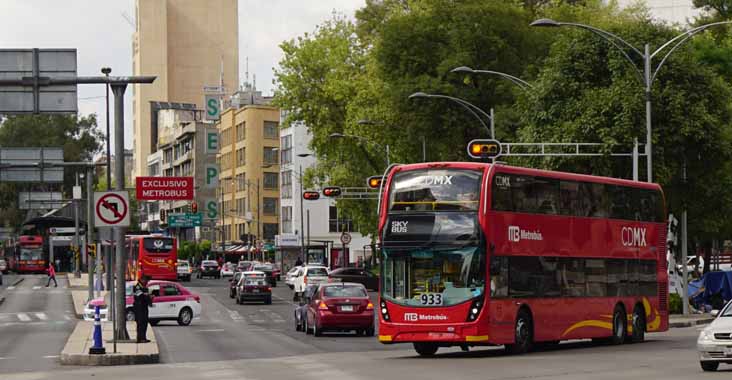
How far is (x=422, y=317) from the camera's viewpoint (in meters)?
27.7

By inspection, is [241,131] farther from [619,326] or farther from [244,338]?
[619,326]

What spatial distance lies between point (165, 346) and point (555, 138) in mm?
16768

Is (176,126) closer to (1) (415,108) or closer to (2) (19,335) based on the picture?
(1) (415,108)

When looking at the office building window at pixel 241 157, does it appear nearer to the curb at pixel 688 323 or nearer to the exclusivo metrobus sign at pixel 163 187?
the curb at pixel 688 323

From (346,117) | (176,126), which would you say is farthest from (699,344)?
(176,126)

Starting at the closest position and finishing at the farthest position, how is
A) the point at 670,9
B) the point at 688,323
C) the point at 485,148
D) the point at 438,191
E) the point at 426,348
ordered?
the point at 438,191
the point at 426,348
the point at 485,148
the point at 688,323
the point at 670,9

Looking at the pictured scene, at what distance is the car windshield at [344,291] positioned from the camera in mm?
40531

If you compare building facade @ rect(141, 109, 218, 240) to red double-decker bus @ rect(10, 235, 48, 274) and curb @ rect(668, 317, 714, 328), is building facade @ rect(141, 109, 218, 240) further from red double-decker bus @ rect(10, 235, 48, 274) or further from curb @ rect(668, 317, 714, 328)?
curb @ rect(668, 317, 714, 328)

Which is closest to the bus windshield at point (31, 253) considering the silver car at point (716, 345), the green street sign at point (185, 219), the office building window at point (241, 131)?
the green street sign at point (185, 219)

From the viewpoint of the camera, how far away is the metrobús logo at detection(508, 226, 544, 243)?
92.0 feet

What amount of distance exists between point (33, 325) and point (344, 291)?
14965mm

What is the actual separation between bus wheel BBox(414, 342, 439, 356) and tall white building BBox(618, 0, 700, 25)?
7971cm

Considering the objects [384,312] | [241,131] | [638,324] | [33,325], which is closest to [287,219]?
[241,131]

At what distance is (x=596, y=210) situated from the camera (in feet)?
103
